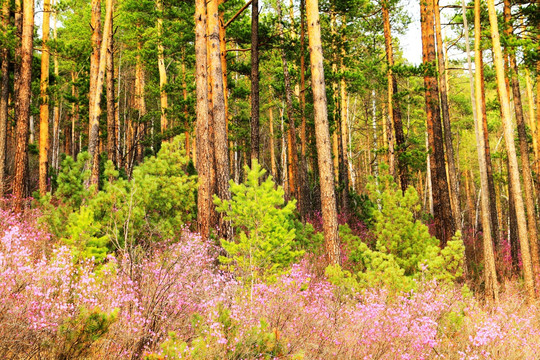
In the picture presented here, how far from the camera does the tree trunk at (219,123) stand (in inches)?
327

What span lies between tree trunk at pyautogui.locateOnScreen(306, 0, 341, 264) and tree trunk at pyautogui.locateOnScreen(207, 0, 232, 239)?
7.00 ft

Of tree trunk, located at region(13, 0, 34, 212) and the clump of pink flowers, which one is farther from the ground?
tree trunk, located at region(13, 0, 34, 212)

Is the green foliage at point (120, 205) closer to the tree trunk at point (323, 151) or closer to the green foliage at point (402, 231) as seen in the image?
the tree trunk at point (323, 151)

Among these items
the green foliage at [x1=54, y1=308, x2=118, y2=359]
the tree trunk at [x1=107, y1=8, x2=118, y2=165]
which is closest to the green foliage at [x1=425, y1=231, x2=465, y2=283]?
the green foliage at [x1=54, y1=308, x2=118, y2=359]

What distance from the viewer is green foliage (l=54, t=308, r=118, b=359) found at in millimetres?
2516

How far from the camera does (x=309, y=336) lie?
4.10m

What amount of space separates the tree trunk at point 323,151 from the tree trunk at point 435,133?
15.1 feet

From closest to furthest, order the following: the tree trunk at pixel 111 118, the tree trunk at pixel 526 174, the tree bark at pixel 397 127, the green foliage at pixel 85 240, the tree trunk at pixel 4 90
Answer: the green foliage at pixel 85 240 → the tree trunk at pixel 526 174 → the tree bark at pixel 397 127 → the tree trunk at pixel 4 90 → the tree trunk at pixel 111 118

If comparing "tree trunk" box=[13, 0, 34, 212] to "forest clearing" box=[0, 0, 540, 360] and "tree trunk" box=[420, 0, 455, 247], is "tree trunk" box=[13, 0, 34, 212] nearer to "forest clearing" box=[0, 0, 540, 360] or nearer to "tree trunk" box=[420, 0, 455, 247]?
"forest clearing" box=[0, 0, 540, 360]

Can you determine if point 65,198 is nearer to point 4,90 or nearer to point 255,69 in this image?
point 255,69

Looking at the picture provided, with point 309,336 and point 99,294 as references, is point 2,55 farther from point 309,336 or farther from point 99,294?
point 309,336

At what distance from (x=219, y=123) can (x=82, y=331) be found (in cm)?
645

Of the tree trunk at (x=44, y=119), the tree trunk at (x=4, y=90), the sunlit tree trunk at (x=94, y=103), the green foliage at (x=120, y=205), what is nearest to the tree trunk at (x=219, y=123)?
the green foliage at (x=120, y=205)

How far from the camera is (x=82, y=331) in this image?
254cm
